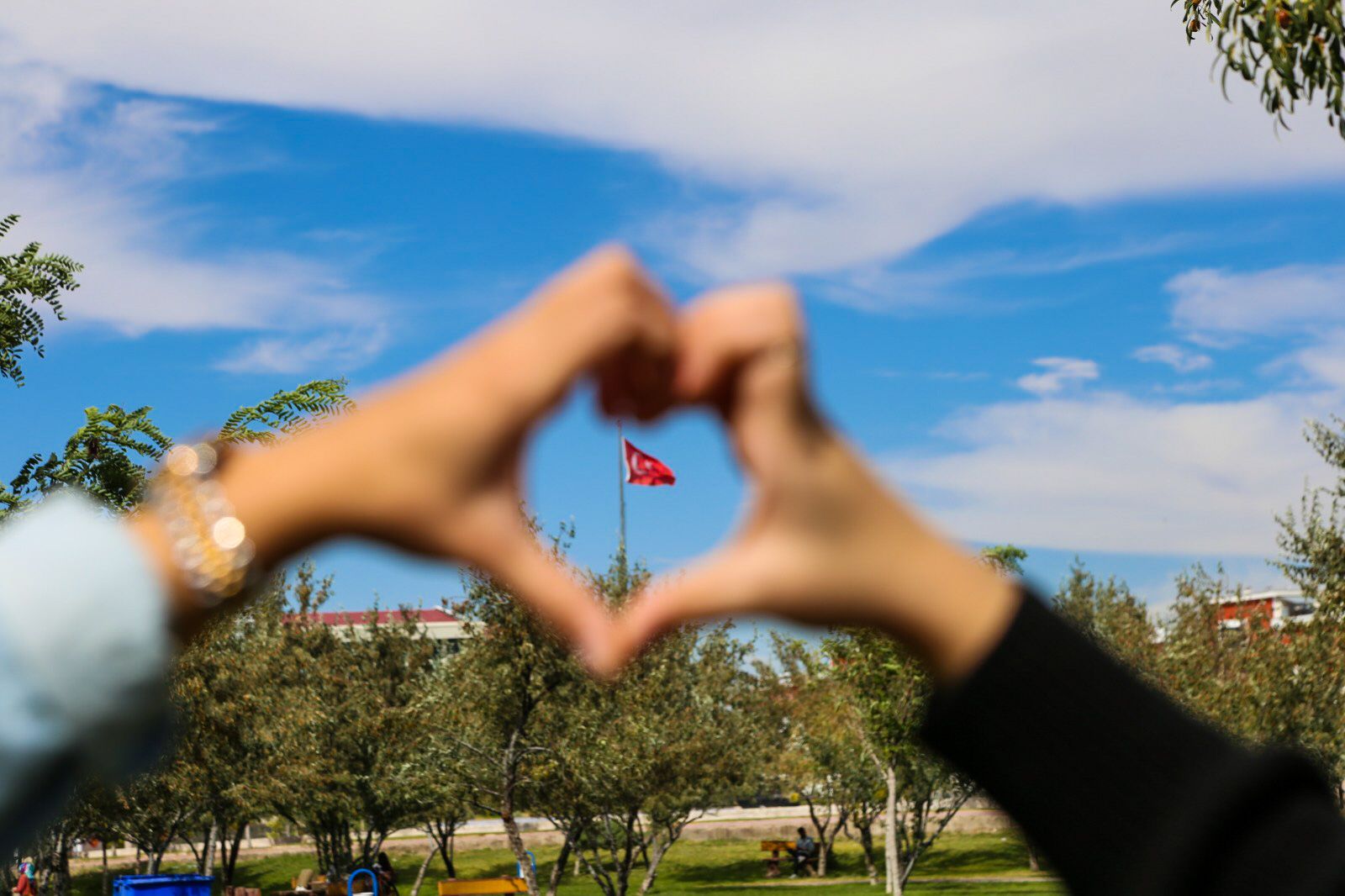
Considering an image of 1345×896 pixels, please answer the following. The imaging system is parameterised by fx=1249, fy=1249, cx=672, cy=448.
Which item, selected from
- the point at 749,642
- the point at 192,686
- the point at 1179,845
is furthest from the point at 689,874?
the point at 1179,845

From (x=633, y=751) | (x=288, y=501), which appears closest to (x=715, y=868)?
(x=633, y=751)

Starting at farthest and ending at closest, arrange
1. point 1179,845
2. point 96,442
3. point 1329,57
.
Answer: point 96,442
point 1329,57
point 1179,845

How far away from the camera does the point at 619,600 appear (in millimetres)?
27812

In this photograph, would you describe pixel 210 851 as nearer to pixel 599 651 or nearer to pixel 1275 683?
pixel 1275 683

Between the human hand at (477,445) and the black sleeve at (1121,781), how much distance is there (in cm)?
30

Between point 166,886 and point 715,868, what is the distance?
33.0 meters

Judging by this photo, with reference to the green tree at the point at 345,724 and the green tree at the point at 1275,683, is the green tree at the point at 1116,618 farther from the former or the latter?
the green tree at the point at 345,724

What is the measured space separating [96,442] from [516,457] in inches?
372

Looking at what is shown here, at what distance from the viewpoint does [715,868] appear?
50000 mm

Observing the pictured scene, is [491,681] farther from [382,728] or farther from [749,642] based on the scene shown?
[749,642]

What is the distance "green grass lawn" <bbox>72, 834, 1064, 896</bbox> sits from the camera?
42281 mm

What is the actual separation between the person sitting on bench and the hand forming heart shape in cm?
4972

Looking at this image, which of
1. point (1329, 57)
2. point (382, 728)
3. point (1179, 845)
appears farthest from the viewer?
point (382, 728)

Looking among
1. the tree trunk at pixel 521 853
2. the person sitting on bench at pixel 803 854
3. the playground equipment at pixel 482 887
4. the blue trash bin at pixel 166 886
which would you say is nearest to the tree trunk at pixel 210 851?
the playground equipment at pixel 482 887
